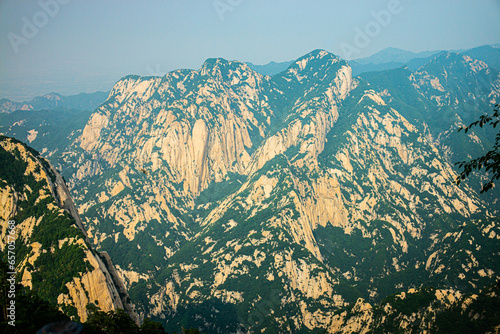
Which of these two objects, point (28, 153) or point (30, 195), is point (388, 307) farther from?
point (28, 153)

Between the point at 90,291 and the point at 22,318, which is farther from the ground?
the point at 22,318

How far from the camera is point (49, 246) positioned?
96.4 m

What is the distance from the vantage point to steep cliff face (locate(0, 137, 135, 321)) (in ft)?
287

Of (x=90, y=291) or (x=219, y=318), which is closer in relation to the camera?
(x=90, y=291)

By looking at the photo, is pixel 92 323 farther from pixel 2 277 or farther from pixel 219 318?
pixel 219 318

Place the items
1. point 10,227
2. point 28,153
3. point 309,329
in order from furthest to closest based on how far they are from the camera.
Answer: point 309,329 → point 28,153 → point 10,227

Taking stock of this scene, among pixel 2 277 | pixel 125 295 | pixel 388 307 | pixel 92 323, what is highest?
pixel 2 277

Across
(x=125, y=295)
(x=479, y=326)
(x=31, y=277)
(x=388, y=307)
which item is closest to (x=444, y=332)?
(x=479, y=326)

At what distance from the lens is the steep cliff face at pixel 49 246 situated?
87.6 meters

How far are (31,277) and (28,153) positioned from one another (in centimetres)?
6000

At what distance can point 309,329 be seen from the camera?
609 ft

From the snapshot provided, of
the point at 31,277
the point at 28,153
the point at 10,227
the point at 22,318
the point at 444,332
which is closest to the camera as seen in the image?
the point at 22,318

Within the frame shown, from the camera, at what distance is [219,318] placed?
197 m

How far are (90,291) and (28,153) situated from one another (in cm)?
7034
